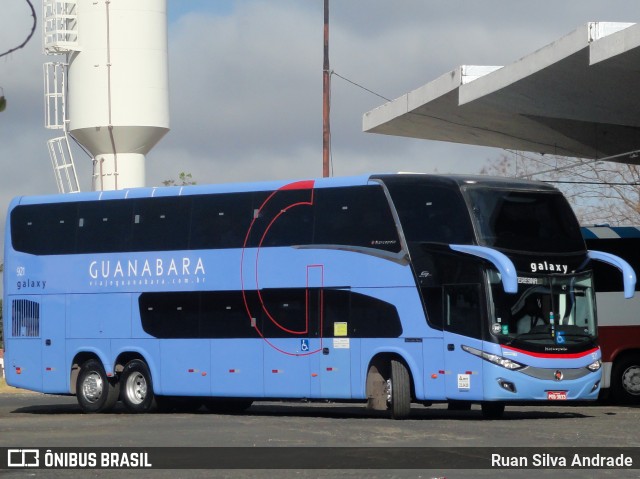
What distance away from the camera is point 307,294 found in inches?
896

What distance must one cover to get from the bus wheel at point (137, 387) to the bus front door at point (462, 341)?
6.19 metres

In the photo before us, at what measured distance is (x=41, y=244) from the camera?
2595 centimetres

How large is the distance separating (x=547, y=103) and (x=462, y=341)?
1155 cm

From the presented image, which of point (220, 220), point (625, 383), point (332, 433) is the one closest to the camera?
point (332, 433)

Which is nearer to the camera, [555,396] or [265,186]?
[555,396]

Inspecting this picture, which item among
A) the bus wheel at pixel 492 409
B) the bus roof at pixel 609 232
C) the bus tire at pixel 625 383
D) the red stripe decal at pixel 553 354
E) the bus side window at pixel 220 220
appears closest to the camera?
the red stripe decal at pixel 553 354

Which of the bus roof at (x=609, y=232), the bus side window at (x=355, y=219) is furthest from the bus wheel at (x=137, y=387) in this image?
the bus roof at (x=609, y=232)

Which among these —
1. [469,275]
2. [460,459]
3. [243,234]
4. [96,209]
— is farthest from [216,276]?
[460,459]

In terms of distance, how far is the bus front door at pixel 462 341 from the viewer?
2108 centimetres

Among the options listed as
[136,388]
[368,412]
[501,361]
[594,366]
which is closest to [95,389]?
[136,388]

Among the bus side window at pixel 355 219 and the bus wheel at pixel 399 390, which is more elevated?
the bus side window at pixel 355 219

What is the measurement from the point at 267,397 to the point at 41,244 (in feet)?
19.0

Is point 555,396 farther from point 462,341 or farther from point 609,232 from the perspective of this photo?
point 609,232

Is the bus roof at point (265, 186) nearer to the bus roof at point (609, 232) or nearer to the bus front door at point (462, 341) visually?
the bus front door at point (462, 341)
